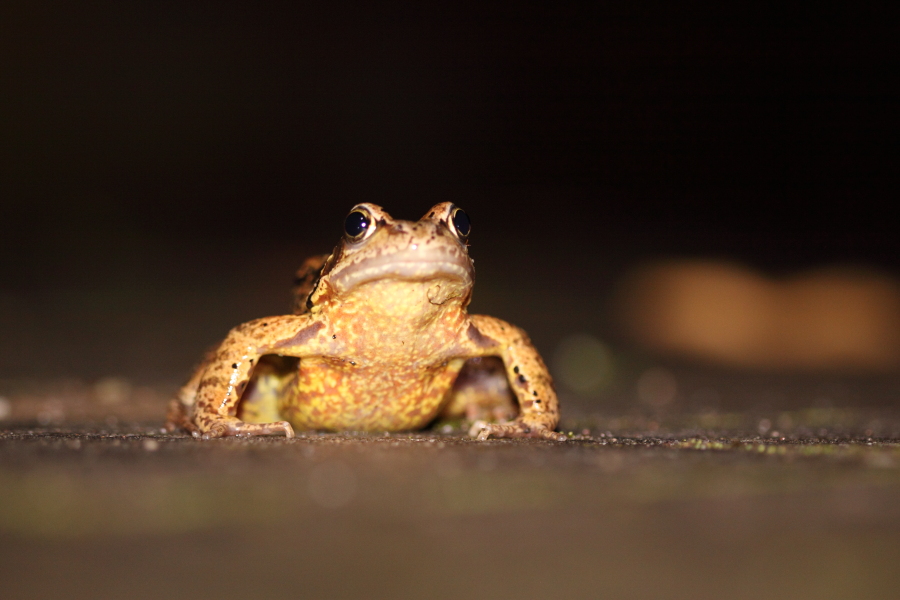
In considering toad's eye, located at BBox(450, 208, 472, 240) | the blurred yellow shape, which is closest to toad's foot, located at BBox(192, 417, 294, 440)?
toad's eye, located at BBox(450, 208, 472, 240)

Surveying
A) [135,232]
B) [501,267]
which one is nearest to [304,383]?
[501,267]

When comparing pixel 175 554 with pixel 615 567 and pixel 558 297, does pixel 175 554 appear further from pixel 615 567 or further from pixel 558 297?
pixel 558 297

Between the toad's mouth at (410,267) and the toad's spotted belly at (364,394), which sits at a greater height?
the toad's mouth at (410,267)

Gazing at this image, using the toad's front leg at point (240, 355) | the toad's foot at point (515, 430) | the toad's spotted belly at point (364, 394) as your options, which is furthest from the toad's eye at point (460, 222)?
the toad's foot at point (515, 430)

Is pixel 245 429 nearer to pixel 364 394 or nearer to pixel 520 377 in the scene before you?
pixel 364 394

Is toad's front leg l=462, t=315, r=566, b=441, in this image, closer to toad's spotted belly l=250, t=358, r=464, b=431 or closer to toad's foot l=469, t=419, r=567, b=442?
toad's foot l=469, t=419, r=567, b=442

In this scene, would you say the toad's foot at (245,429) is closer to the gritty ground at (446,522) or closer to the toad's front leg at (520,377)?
the gritty ground at (446,522)
